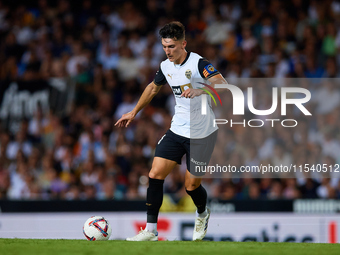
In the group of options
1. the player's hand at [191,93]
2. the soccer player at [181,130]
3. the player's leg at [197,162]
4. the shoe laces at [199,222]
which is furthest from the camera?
the shoe laces at [199,222]

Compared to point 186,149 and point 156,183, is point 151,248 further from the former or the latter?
point 186,149

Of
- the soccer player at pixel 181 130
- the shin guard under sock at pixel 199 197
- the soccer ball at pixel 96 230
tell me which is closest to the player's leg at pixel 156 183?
the soccer player at pixel 181 130

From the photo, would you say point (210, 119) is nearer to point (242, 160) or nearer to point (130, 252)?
point (130, 252)

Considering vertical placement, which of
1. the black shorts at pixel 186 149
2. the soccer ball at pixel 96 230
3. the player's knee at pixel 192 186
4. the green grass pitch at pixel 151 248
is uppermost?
the black shorts at pixel 186 149

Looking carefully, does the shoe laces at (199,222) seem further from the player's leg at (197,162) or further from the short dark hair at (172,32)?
the short dark hair at (172,32)

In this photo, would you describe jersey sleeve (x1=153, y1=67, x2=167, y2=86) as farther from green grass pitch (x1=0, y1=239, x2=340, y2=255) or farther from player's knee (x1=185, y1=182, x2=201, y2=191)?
green grass pitch (x1=0, y1=239, x2=340, y2=255)

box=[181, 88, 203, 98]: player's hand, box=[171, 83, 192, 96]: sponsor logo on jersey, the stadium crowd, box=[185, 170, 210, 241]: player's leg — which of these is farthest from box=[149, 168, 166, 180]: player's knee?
the stadium crowd

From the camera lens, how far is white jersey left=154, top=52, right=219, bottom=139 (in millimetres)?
5957

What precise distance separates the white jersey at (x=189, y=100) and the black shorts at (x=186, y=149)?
0.21 ft

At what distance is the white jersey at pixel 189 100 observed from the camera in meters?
5.96

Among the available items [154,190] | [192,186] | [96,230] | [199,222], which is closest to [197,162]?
[192,186]

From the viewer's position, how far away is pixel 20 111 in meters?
11.9

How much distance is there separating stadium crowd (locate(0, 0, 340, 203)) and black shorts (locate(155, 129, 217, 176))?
3524 millimetres

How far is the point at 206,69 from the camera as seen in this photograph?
229 inches
